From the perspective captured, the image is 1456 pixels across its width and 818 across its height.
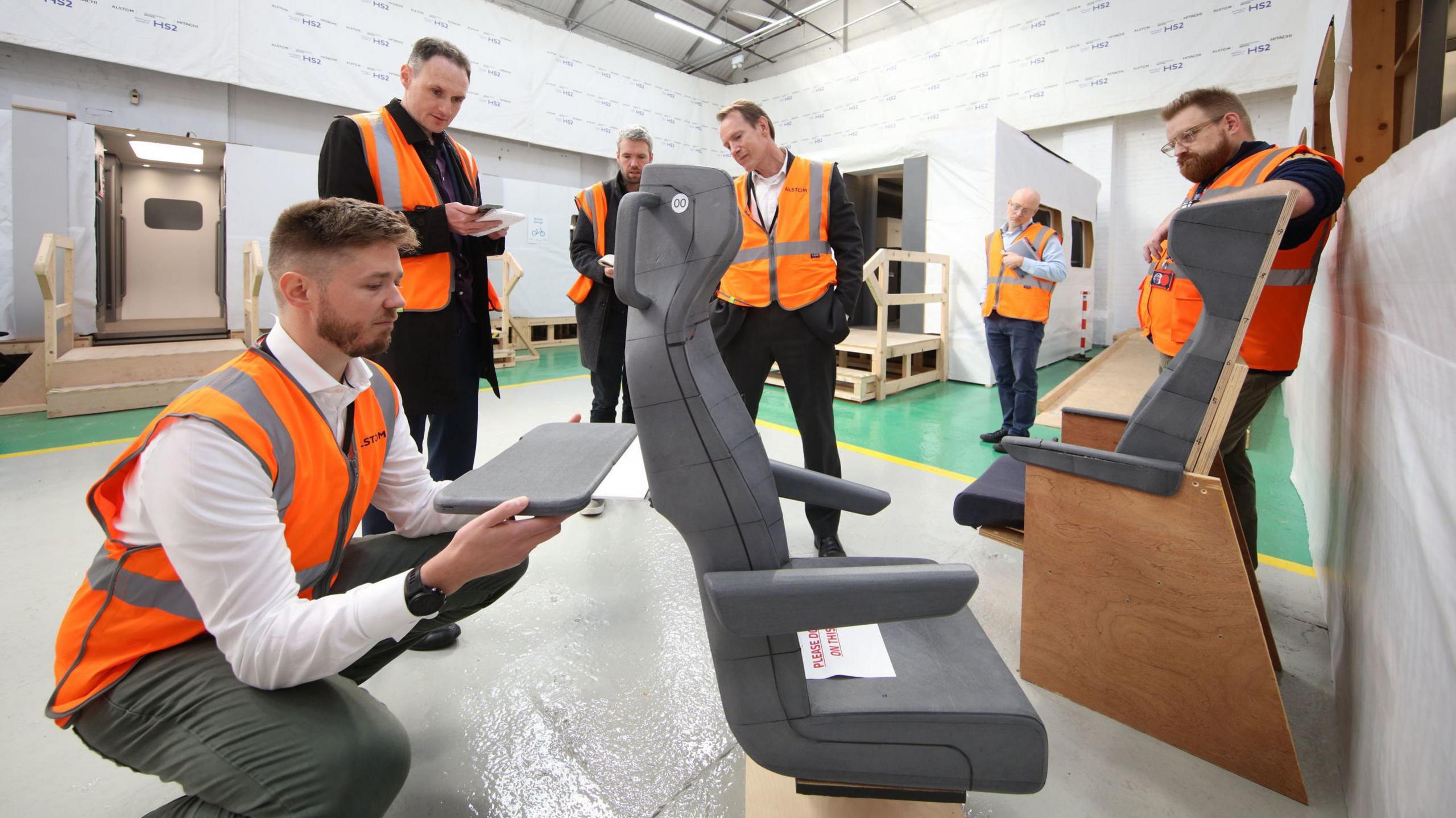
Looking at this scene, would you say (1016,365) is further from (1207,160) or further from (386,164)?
(386,164)

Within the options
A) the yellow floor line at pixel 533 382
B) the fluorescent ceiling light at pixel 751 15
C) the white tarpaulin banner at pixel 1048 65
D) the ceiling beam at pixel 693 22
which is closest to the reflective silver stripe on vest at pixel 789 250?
the yellow floor line at pixel 533 382

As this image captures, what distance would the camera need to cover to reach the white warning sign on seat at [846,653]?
3.60 ft

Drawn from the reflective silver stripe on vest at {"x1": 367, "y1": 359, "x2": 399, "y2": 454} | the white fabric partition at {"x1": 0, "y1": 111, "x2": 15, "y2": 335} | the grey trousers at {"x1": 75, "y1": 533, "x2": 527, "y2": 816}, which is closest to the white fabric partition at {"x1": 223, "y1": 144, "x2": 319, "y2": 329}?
the white fabric partition at {"x1": 0, "y1": 111, "x2": 15, "y2": 335}

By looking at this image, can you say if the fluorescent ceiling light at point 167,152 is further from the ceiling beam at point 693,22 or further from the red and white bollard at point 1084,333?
the red and white bollard at point 1084,333

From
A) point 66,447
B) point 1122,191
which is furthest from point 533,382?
point 1122,191

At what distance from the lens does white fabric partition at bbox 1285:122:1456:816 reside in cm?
82

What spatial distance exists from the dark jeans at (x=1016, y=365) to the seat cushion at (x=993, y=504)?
2.14 m

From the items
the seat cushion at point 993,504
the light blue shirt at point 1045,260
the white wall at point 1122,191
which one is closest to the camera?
the seat cushion at point 993,504

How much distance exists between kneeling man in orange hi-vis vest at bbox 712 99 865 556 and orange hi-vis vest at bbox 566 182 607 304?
0.73m

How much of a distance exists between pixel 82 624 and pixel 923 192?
6293mm

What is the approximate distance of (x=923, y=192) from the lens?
5961 millimetres

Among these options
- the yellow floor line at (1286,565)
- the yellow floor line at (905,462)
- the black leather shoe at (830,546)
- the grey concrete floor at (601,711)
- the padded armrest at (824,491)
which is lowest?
the grey concrete floor at (601,711)

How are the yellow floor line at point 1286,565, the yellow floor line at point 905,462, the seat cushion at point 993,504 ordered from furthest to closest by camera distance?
the yellow floor line at point 905,462
the yellow floor line at point 1286,565
the seat cushion at point 993,504

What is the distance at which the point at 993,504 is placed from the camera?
5.90 feet
